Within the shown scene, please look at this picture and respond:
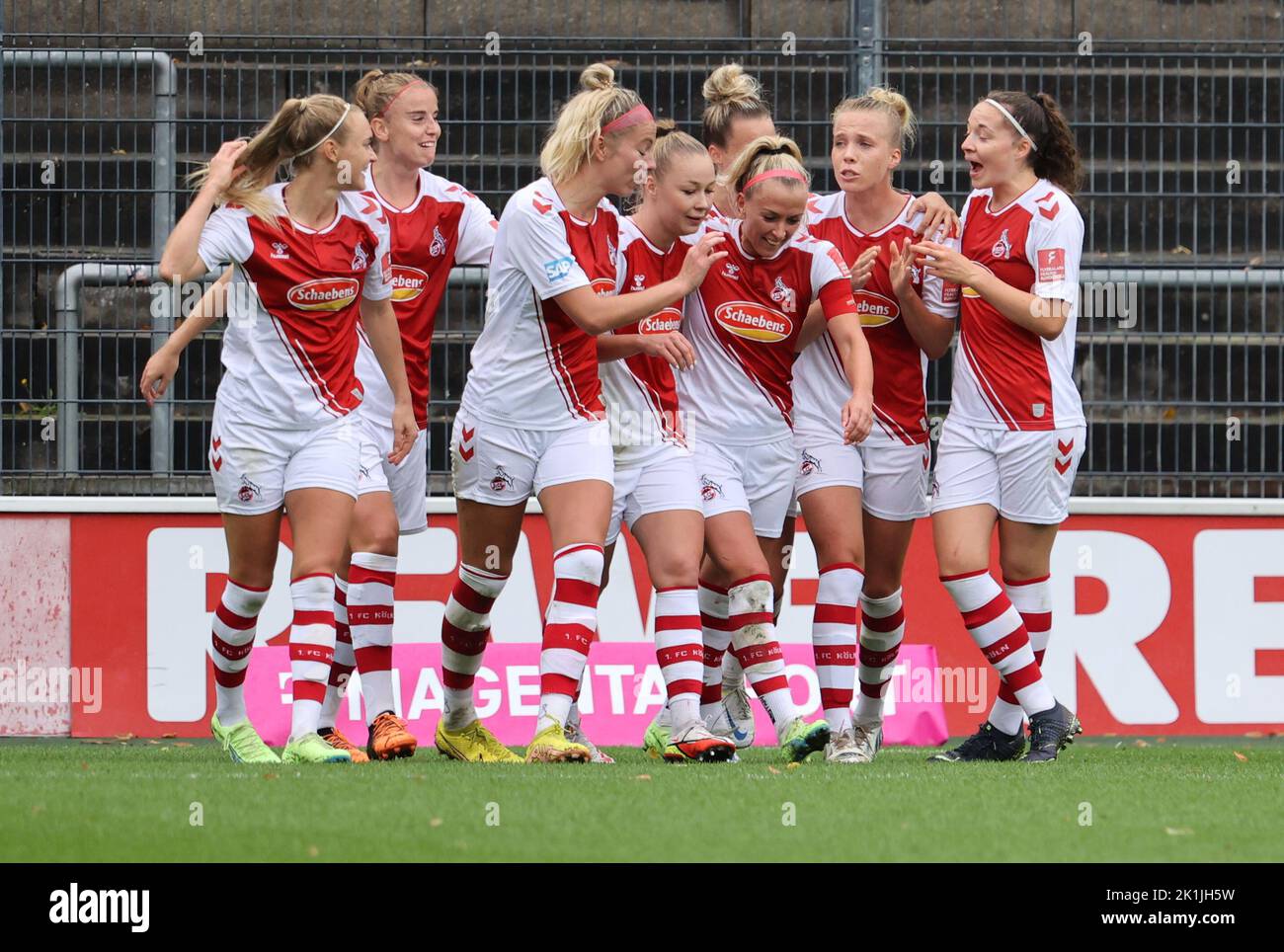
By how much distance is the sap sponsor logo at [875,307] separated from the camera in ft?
21.6

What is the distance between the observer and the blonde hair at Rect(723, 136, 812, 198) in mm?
6195

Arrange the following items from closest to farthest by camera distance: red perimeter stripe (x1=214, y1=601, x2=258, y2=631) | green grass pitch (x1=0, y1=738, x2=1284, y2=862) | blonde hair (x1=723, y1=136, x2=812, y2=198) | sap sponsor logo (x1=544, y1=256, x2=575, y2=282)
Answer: green grass pitch (x1=0, y1=738, x2=1284, y2=862), sap sponsor logo (x1=544, y1=256, x2=575, y2=282), blonde hair (x1=723, y1=136, x2=812, y2=198), red perimeter stripe (x1=214, y1=601, x2=258, y2=631)

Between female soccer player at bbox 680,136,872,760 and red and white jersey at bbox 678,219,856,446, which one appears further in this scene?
red and white jersey at bbox 678,219,856,446

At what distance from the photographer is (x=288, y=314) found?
6105 millimetres

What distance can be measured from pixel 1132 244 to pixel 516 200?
4.00 meters

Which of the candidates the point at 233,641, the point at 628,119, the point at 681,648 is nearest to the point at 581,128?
the point at 628,119

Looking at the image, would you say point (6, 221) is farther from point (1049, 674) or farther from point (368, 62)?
point (1049, 674)

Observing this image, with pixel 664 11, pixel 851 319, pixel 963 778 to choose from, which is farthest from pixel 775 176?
pixel 664 11

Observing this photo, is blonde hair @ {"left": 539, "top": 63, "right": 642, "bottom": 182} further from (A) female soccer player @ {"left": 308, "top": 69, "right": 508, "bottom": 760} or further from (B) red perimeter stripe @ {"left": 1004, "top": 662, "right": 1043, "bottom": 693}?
(B) red perimeter stripe @ {"left": 1004, "top": 662, "right": 1043, "bottom": 693}

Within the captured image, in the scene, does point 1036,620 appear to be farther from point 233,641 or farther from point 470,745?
point 233,641

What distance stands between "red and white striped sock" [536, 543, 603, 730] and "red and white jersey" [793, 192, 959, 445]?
1.06 metres

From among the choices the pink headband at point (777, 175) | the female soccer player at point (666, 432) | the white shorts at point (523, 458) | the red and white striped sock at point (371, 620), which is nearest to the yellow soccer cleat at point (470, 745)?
the red and white striped sock at point (371, 620)

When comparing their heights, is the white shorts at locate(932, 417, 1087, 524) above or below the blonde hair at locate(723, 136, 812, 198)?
below
